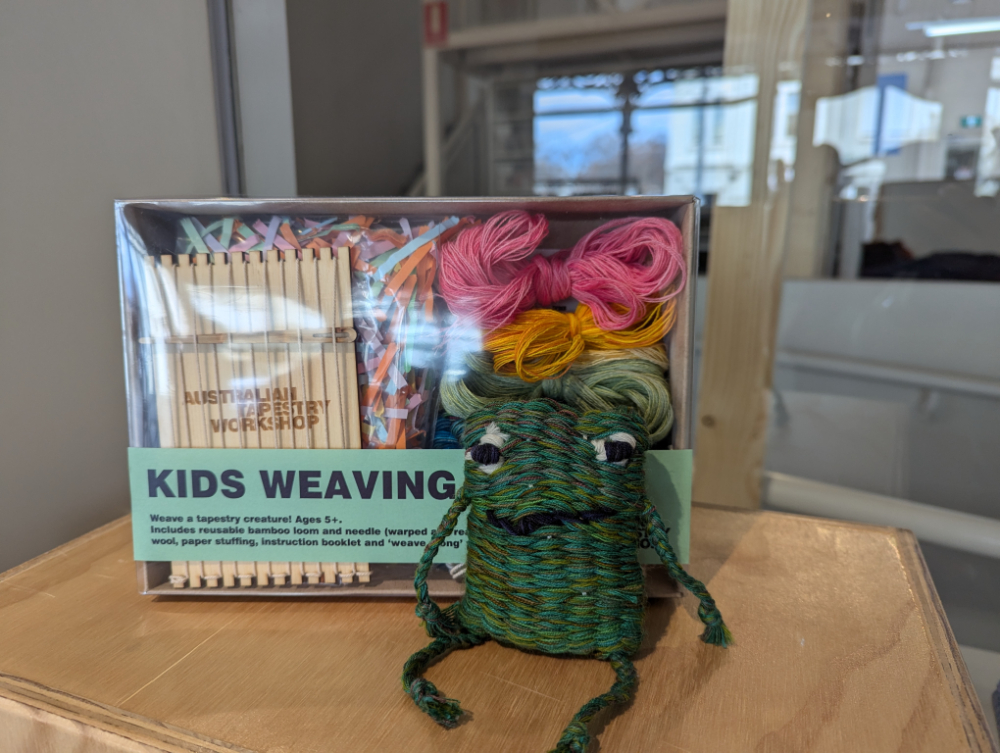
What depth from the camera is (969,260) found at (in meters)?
0.88

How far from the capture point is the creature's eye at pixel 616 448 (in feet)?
1.24

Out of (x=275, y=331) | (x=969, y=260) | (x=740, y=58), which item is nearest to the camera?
(x=275, y=331)

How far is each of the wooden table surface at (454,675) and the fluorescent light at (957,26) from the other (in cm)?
74

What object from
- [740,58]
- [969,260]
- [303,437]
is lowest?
[303,437]

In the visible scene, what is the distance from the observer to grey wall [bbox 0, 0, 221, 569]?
0.52 metres

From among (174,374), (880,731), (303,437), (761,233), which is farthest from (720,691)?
(761,233)

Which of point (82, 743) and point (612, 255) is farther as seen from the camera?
point (612, 255)

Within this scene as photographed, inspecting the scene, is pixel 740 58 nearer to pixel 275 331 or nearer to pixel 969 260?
pixel 969 260

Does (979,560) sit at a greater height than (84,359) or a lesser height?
lesser

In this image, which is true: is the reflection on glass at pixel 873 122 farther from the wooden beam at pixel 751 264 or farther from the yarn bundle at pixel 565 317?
the yarn bundle at pixel 565 317

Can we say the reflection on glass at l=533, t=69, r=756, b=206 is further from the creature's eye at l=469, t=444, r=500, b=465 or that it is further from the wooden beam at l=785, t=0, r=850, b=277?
the creature's eye at l=469, t=444, r=500, b=465

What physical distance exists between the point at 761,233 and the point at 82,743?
2.66 feet

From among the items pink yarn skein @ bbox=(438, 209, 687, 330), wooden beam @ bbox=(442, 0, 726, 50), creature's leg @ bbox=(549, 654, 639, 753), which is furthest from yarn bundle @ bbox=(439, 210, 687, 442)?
wooden beam @ bbox=(442, 0, 726, 50)

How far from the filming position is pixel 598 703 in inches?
13.7
